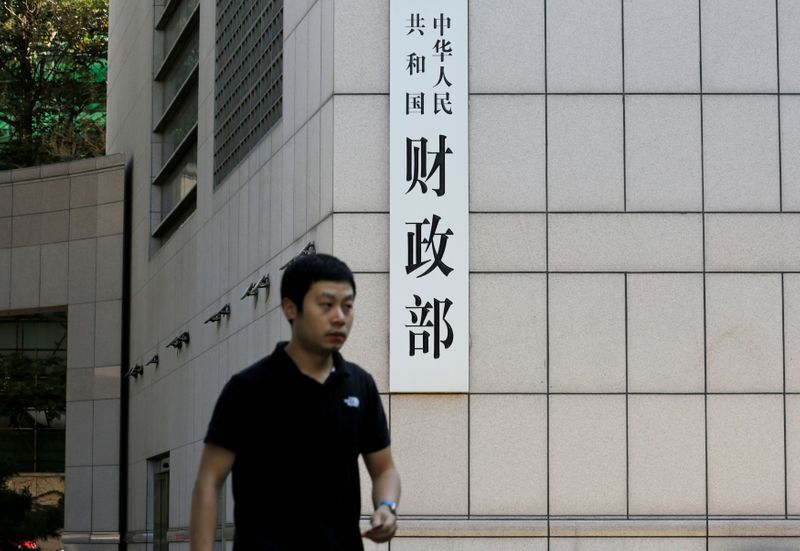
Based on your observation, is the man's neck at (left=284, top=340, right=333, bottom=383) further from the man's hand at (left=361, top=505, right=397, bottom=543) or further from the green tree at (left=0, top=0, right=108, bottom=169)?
the green tree at (left=0, top=0, right=108, bottom=169)

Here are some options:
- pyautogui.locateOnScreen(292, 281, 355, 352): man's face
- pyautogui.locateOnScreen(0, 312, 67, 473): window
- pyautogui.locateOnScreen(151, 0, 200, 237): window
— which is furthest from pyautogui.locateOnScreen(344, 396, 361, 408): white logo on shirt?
pyautogui.locateOnScreen(0, 312, 67, 473): window

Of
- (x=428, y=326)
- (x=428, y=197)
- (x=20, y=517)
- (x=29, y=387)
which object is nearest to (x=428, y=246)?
(x=428, y=197)

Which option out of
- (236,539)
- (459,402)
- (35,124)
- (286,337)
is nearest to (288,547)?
(236,539)

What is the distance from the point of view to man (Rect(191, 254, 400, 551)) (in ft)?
16.1

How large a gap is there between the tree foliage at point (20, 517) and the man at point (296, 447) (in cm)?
2635

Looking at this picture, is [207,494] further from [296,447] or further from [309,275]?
[309,275]

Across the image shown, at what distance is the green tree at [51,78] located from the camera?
145ft

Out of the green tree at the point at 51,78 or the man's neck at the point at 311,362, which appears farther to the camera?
the green tree at the point at 51,78

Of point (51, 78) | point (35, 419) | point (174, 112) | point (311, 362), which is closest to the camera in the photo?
point (311, 362)

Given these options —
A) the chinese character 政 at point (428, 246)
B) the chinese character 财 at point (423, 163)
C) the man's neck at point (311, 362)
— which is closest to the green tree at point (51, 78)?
the chinese character 财 at point (423, 163)

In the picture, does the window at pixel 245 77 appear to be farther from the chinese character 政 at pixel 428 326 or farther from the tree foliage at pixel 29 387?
the tree foliage at pixel 29 387

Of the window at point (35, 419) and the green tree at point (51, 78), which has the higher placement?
the green tree at point (51, 78)

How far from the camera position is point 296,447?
16.1 ft

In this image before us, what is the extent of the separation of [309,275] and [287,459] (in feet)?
1.88
